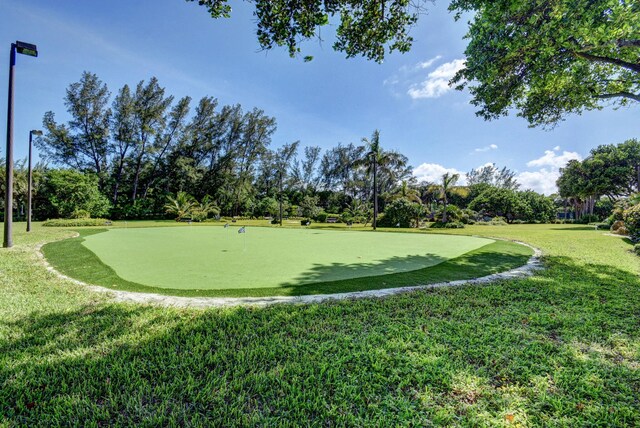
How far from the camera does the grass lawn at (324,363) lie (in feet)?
5.35

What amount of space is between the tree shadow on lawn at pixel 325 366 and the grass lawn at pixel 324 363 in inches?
0.4

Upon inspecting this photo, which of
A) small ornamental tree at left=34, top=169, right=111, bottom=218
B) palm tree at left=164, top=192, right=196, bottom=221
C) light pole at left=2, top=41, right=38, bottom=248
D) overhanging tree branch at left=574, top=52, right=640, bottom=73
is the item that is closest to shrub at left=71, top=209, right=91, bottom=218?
small ornamental tree at left=34, top=169, right=111, bottom=218

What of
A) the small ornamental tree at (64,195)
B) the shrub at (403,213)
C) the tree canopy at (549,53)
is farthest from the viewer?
the small ornamental tree at (64,195)

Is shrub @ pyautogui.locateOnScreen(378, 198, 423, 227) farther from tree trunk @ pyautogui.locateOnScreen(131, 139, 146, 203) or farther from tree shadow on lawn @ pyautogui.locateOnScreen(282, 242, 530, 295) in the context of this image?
tree trunk @ pyautogui.locateOnScreen(131, 139, 146, 203)

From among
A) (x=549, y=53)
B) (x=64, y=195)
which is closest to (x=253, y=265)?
(x=549, y=53)

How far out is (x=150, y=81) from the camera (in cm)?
3106

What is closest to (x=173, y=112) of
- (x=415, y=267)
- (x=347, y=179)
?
(x=347, y=179)

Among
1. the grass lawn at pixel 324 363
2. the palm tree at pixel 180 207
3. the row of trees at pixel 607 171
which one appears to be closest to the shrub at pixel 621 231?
the grass lawn at pixel 324 363

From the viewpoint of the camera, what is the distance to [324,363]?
83.6 inches

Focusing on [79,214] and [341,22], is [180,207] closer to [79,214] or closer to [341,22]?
[79,214]

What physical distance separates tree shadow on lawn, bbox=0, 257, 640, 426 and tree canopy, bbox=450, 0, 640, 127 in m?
3.89

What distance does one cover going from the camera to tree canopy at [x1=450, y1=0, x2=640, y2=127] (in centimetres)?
416

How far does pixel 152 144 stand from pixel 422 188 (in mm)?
36979

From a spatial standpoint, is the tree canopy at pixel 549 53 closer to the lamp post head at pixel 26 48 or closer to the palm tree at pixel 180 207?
the lamp post head at pixel 26 48
